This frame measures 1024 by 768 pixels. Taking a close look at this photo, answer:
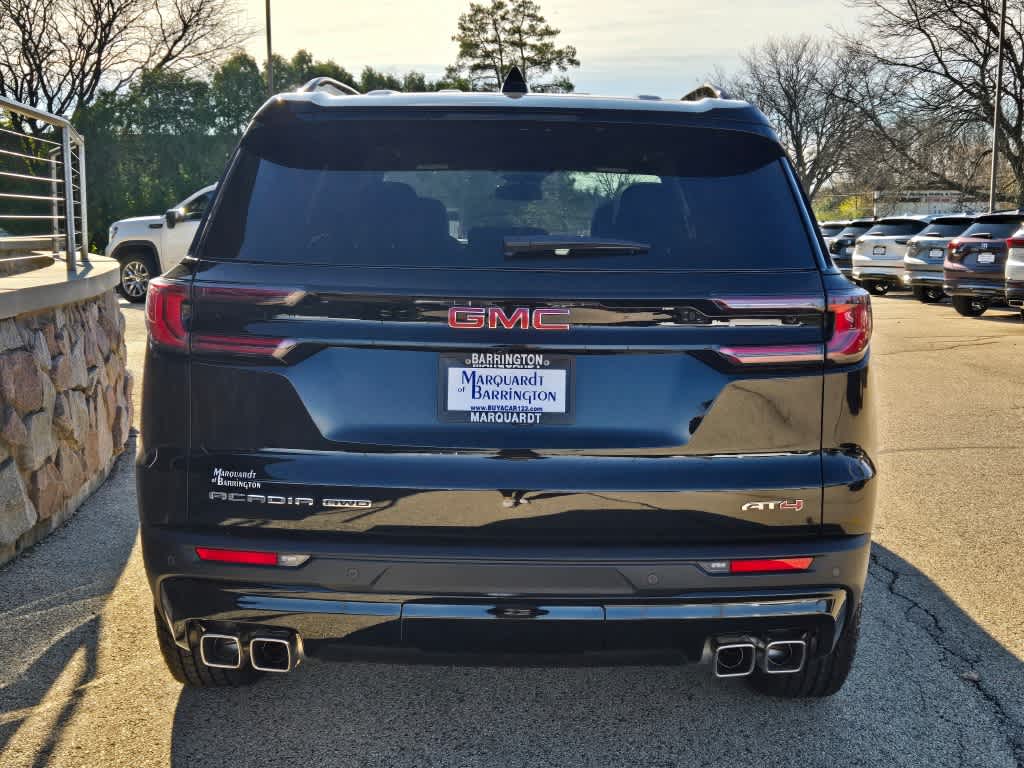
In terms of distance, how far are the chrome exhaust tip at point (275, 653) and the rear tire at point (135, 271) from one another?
733 inches

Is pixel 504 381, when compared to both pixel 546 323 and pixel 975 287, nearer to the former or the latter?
pixel 546 323

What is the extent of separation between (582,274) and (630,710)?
1531mm

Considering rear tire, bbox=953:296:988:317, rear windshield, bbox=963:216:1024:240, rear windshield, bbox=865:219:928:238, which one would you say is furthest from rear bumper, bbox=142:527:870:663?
rear windshield, bbox=865:219:928:238

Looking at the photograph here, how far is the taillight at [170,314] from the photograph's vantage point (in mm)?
3061

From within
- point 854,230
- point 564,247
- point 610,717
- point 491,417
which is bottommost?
point 610,717

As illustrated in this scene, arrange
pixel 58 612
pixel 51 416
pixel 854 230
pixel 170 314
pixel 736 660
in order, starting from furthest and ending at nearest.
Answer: pixel 854 230 → pixel 51 416 → pixel 58 612 → pixel 736 660 → pixel 170 314

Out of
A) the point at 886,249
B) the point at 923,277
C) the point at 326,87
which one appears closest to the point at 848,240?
the point at 886,249

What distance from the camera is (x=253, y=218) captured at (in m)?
3.11

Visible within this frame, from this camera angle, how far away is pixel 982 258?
62.7ft

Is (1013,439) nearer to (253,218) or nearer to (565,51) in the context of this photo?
(253,218)

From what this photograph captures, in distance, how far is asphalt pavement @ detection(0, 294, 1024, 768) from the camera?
3.39m

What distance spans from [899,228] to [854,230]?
5171 millimetres

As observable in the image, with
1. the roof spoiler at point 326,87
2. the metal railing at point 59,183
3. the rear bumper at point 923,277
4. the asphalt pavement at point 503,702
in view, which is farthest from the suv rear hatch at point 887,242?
the roof spoiler at point 326,87

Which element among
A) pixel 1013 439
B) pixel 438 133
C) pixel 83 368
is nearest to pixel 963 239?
pixel 1013 439
